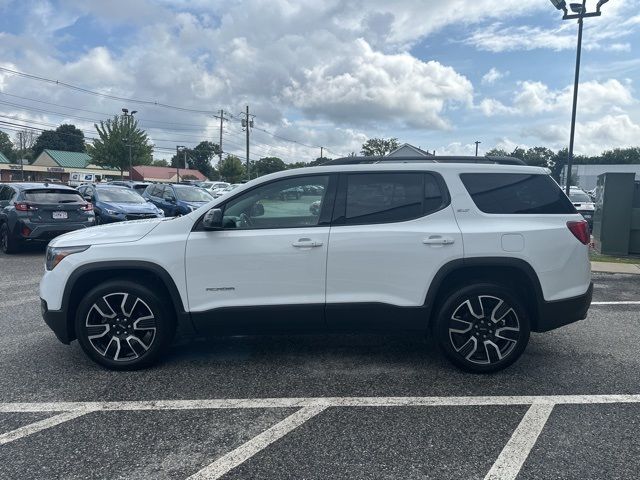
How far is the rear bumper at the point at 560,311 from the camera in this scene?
3914mm

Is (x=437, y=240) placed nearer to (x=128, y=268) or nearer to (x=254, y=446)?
(x=254, y=446)

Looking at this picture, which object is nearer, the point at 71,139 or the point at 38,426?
the point at 38,426

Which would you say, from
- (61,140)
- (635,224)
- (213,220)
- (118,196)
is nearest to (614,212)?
(635,224)

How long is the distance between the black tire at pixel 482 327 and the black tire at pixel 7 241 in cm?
983

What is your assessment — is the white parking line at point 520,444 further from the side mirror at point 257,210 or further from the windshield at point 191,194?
the windshield at point 191,194

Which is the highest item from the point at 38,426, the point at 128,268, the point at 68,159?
the point at 68,159

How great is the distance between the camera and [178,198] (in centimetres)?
1655

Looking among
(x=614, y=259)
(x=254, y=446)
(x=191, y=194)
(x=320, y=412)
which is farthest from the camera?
(x=191, y=194)

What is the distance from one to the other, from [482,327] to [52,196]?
381 inches

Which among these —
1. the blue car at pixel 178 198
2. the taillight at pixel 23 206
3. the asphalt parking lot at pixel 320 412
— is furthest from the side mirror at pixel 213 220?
the blue car at pixel 178 198

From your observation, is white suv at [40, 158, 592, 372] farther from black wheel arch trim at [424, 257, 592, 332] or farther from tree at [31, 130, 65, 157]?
tree at [31, 130, 65, 157]

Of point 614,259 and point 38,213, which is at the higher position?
point 38,213

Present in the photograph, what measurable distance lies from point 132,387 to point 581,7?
12836 mm

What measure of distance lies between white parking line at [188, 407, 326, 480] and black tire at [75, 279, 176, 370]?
55.3 inches
